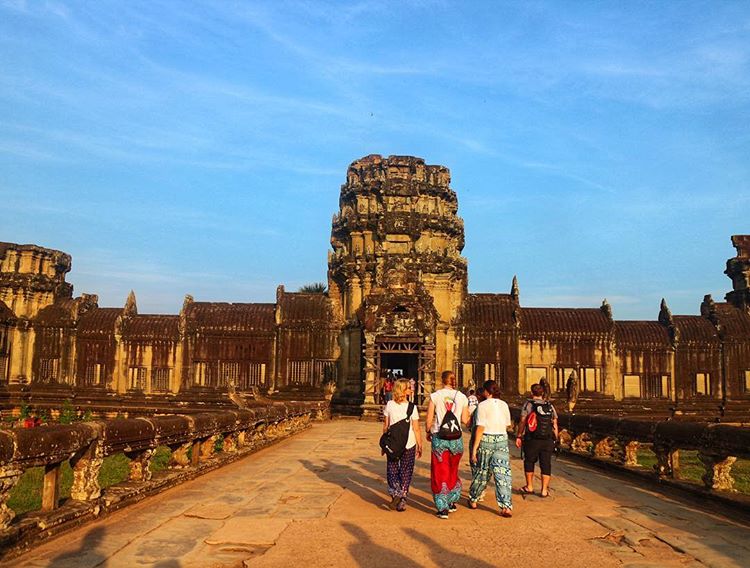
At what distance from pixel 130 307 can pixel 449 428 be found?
3425cm

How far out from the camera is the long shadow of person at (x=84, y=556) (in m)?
6.62

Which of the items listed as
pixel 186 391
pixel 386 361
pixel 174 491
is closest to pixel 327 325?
pixel 386 361

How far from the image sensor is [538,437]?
11258 millimetres

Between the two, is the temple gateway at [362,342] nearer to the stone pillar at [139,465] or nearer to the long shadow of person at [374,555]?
the stone pillar at [139,465]

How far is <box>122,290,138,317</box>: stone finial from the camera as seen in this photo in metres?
40.2

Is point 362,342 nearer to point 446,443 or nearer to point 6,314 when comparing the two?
point 6,314

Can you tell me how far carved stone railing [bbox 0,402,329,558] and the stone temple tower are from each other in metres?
21.5

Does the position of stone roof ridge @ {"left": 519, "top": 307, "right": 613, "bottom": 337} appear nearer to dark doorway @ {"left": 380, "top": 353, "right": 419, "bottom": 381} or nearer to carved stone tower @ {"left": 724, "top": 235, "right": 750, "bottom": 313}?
dark doorway @ {"left": 380, "top": 353, "right": 419, "bottom": 381}

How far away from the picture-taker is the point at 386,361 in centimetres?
4188

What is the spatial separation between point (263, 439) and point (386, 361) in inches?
895

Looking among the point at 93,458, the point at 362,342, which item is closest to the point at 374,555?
the point at 93,458

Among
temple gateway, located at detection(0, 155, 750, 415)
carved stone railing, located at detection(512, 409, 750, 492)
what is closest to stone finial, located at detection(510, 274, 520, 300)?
temple gateway, located at detection(0, 155, 750, 415)

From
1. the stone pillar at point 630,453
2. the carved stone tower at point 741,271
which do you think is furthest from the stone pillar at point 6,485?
the carved stone tower at point 741,271

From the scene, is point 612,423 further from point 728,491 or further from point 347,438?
point 347,438
